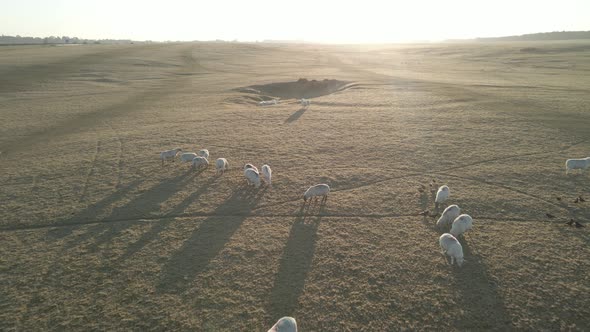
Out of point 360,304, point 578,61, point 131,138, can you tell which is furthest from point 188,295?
point 578,61

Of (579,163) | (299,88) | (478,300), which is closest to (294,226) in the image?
(478,300)

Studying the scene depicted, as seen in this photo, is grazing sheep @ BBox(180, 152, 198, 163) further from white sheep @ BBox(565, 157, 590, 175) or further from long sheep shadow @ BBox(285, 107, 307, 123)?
white sheep @ BBox(565, 157, 590, 175)

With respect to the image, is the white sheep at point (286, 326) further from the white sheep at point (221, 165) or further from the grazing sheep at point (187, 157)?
the grazing sheep at point (187, 157)

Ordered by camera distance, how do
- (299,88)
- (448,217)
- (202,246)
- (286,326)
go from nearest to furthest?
(286,326), (202,246), (448,217), (299,88)

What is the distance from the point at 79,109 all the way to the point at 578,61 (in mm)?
73260

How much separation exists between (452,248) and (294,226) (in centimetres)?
432

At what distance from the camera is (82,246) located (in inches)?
363

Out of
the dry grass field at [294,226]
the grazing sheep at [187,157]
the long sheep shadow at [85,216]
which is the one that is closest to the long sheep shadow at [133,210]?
the dry grass field at [294,226]

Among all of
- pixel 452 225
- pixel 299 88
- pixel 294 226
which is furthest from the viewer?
pixel 299 88

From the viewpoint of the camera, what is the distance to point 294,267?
27.3 feet

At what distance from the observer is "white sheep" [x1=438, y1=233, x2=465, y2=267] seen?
8125mm

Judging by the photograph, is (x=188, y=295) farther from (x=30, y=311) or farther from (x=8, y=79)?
(x=8, y=79)

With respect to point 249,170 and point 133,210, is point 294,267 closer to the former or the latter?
point 249,170

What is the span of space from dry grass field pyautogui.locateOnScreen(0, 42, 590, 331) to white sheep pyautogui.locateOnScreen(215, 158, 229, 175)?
309 mm
